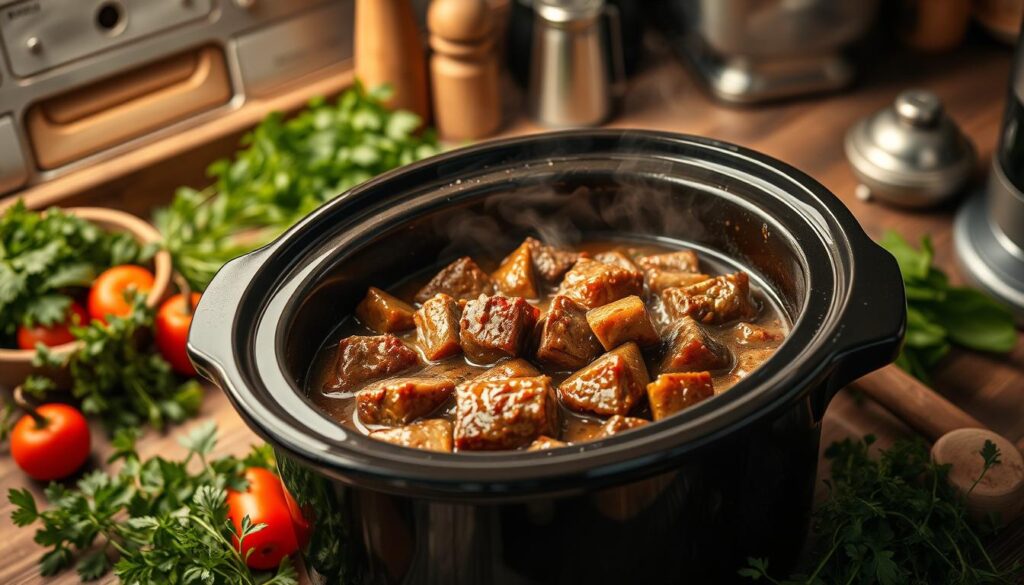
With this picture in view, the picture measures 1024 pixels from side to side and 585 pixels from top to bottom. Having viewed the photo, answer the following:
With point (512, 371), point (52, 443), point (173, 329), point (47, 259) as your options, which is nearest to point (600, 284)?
point (512, 371)

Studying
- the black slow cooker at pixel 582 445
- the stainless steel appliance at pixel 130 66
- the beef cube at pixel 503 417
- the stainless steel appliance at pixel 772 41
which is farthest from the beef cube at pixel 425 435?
the stainless steel appliance at pixel 772 41

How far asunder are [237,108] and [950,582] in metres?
2.08

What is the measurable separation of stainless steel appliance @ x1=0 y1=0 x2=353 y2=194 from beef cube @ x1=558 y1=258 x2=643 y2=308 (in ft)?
4.40

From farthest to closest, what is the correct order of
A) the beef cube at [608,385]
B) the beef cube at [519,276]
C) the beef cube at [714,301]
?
1. the beef cube at [519,276]
2. the beef cube at [714,301]
3. the beef cube at [608,385]

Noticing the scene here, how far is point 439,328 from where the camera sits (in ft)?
6.22

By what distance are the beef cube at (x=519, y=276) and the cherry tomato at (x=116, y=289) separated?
0.84m

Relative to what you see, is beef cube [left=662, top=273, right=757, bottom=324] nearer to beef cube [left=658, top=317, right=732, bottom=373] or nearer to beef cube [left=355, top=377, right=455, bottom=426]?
beef cube [left=658, top=317, right=732, bottom=373]

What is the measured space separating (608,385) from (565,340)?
13 cm

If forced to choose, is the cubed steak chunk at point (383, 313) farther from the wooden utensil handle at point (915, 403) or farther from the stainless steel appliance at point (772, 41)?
the stainless steel appliance at point (772, 41)

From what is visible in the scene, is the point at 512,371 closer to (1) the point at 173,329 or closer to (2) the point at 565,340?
(2) the point at 565,340

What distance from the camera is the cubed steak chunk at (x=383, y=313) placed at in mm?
1956

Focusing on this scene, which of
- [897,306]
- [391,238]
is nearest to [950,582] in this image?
[897,306]

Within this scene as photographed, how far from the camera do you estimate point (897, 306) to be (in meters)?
1.55

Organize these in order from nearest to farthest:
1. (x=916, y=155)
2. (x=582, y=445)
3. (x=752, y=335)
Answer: (x=582, y=445) → (x=752, y=335) → (x=916, y=155)
